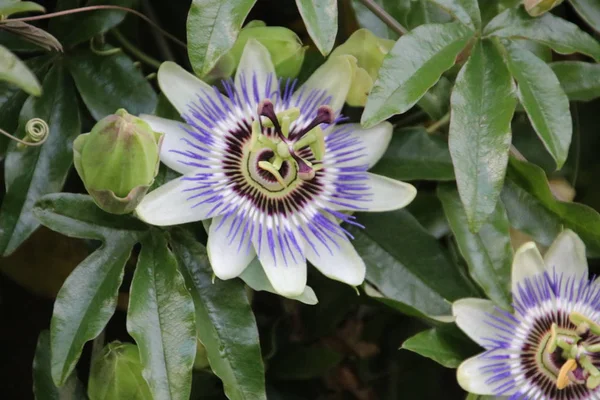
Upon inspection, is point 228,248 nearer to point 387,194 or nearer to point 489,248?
point 387,194

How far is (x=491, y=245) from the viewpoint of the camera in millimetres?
1262

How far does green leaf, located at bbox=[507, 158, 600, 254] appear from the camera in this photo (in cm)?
125

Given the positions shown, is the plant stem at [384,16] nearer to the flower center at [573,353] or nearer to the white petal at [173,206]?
the white petal at [173,206]

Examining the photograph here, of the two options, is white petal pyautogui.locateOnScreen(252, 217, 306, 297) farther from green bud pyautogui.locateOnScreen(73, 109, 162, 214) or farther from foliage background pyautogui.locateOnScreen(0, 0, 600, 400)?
green bud pyautogui.locateOnScreen(73, 109, 162, 214)

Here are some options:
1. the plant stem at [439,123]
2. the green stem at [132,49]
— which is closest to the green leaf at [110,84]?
the green stem at [132,49]

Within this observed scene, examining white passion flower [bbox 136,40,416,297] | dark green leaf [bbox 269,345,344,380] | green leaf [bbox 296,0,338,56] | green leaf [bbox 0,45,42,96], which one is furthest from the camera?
dark green leaf [bbox 269,345,344,380]

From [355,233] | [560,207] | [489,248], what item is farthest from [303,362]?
[560,207]

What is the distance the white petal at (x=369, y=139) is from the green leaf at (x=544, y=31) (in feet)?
0.73

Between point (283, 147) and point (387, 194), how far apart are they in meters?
0.18

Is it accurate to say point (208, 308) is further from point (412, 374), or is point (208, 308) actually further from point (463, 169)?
point (412, 374)

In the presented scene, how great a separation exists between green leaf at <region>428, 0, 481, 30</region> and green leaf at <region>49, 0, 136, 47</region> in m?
0.49

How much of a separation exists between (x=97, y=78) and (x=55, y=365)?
45 cm

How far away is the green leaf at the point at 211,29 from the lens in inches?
40.1

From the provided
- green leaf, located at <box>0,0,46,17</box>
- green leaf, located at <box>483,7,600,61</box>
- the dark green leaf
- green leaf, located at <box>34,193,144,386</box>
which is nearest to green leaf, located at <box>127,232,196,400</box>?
green leaf, located at <box>34,193,144,386</box>
